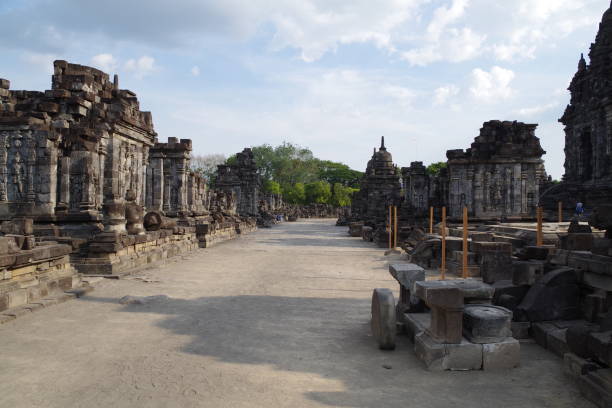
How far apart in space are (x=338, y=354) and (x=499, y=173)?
17000 millimetres

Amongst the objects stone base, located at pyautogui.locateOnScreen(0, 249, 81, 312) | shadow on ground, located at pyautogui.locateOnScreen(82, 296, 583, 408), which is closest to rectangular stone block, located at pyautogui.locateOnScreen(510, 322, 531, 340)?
shadow on ground, located at pyautogui.locateOnScreen(82, 296, 583, 408)

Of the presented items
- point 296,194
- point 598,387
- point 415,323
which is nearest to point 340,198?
point 296,194

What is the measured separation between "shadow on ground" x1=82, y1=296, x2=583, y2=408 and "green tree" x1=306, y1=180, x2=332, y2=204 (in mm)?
63759

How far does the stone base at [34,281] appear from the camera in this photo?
6243mm

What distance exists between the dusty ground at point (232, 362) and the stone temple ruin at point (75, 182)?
142cm

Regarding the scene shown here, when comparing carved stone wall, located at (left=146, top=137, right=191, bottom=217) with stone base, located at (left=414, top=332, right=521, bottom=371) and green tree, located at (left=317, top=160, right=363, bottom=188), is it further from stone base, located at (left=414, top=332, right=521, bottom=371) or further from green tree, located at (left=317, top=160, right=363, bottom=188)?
green tree, located at (left=317, top=160, right=363, bottom=188)

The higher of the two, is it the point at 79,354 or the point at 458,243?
the point at 458,243

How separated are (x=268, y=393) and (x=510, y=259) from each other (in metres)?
6.37

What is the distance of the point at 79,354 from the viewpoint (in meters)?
4.63

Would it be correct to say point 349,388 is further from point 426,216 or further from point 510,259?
point 426,216

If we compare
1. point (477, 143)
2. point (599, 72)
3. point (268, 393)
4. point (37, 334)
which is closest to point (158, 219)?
point (37, 334)

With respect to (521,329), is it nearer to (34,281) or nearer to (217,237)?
(34,281)

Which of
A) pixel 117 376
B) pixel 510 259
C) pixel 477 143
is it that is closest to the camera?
pixel 117 376

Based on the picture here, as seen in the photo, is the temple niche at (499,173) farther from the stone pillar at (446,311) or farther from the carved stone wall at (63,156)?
the stone pillar at (446,311)
